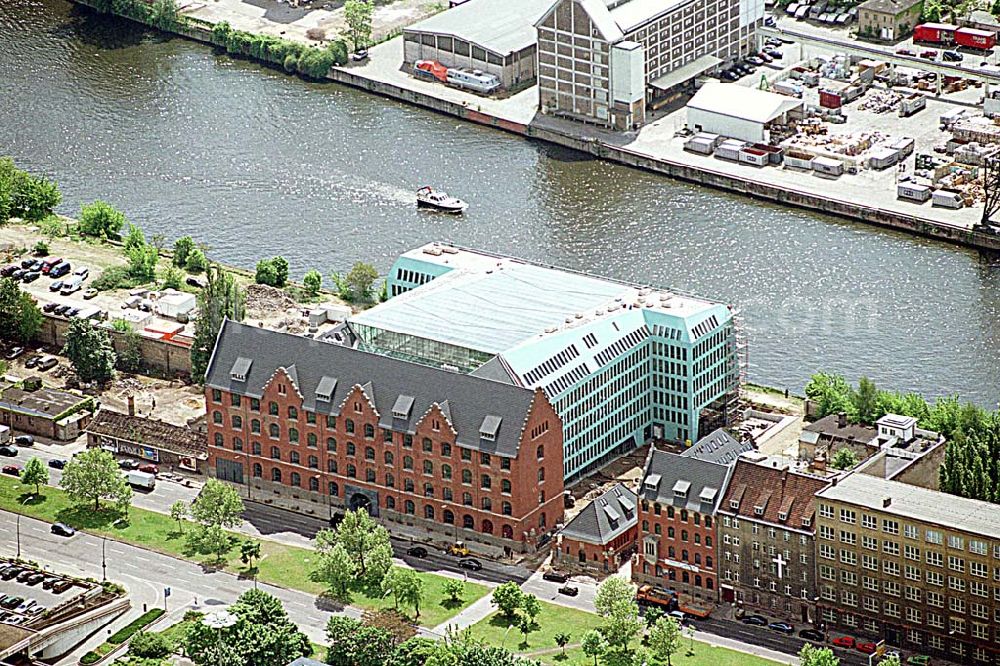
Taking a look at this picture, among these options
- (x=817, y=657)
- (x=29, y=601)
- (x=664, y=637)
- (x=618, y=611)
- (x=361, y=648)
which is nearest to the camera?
(x=817, y=657)

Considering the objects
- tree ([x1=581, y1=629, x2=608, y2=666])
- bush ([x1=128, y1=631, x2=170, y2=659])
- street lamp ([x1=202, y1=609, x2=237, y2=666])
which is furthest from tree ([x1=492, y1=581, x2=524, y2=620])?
bush ([x1=128, y1=631, x2=170, y2=659])

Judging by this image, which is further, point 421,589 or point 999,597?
point 421,589

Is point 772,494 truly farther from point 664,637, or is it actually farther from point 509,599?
point 509,599

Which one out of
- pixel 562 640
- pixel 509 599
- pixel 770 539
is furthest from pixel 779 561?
pixel 509 599

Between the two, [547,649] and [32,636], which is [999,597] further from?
[32,636]

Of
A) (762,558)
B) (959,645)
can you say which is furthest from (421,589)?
(959,645)

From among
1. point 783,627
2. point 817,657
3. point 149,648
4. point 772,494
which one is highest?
point 772,494
